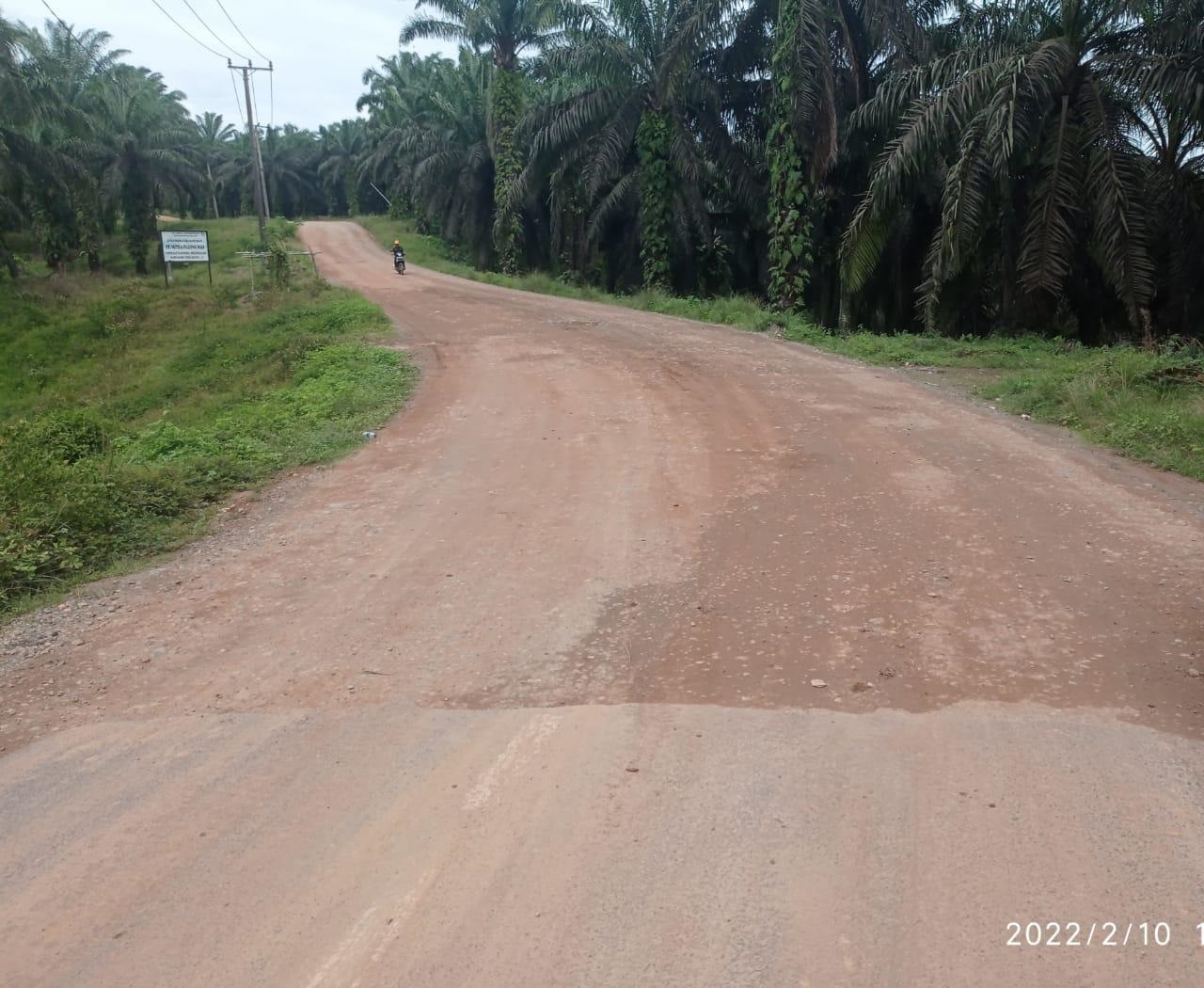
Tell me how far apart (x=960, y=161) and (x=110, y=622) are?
14970 millimetres

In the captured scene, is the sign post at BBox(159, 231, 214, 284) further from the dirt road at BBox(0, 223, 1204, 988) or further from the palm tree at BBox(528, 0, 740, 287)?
the dirt road at BBox(0, 223, 1204, 988)

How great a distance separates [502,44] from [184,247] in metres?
12.2

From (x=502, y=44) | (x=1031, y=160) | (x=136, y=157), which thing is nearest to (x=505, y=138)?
(x=502, y=44)

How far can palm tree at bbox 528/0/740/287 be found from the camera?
25.2 meters

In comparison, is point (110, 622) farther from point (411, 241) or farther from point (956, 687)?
point (411, 241)

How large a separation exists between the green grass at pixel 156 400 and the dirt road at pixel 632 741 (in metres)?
0.87

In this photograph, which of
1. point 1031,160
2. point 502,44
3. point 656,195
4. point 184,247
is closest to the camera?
point 1031,160

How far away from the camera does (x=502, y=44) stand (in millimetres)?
31828

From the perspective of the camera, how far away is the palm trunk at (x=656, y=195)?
25.7 meters

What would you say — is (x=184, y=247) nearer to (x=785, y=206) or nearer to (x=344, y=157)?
(x=785, y=206)

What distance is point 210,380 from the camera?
19.2m
